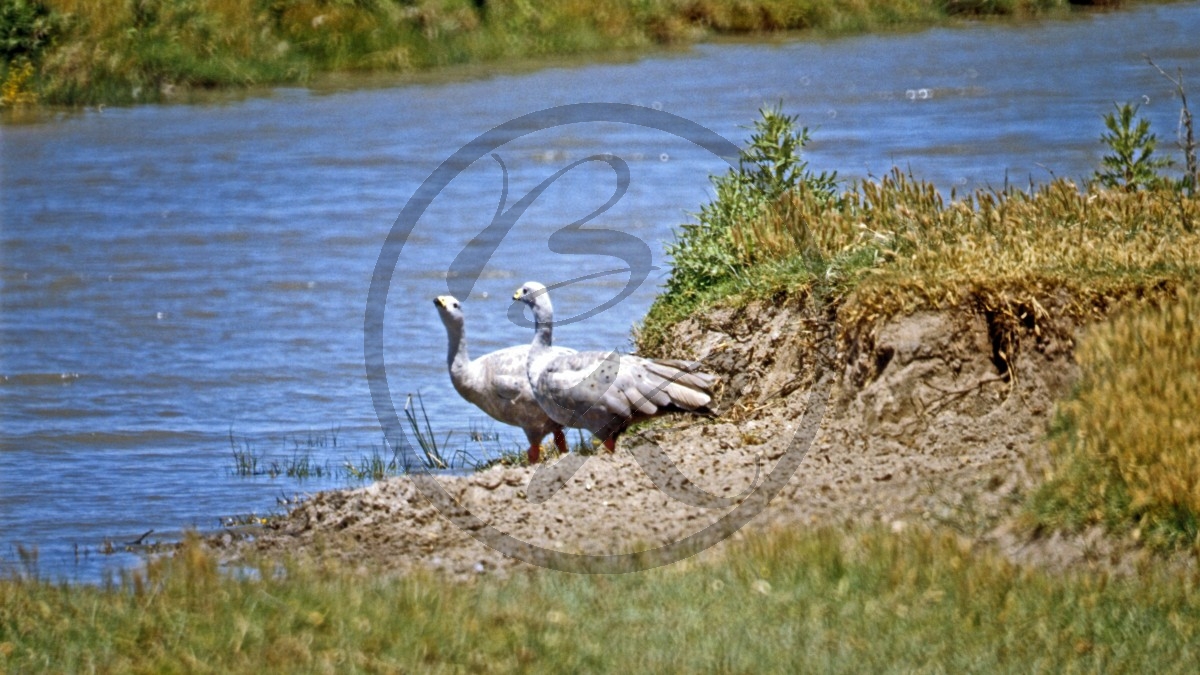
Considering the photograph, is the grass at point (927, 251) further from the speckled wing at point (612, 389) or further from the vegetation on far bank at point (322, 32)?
the vegetation on far bank at point (322, 32)

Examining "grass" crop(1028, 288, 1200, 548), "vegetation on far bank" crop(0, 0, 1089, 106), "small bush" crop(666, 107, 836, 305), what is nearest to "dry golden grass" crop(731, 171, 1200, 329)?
"small bush" crop(666, 107, 836, 305)

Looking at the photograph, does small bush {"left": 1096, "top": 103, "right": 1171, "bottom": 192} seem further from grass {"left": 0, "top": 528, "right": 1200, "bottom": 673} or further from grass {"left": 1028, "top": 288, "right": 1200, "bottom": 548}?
grass {"left": 0, "top": 528, "right": 1200, "bottom": 673}

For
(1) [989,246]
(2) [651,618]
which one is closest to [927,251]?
(1) [989,246]

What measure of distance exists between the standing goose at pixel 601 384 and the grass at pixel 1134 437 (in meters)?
2.34

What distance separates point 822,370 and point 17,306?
11807mm

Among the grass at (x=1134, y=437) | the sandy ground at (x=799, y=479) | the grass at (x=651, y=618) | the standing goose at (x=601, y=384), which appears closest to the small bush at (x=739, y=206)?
the standing goose at (x=601, y=384)

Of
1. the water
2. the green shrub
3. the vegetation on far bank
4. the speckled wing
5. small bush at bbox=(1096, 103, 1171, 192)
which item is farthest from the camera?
the vegetation on far bank

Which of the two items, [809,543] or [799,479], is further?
[799,479]

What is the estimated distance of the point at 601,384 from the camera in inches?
389

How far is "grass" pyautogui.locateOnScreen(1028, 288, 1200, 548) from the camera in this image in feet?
25.6

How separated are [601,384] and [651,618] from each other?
117 inches

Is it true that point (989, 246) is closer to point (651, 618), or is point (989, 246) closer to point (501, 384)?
point (501, 384)

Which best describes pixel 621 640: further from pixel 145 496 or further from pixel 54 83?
pixel 54 83

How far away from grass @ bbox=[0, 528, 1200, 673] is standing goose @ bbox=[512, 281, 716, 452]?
2.30m
